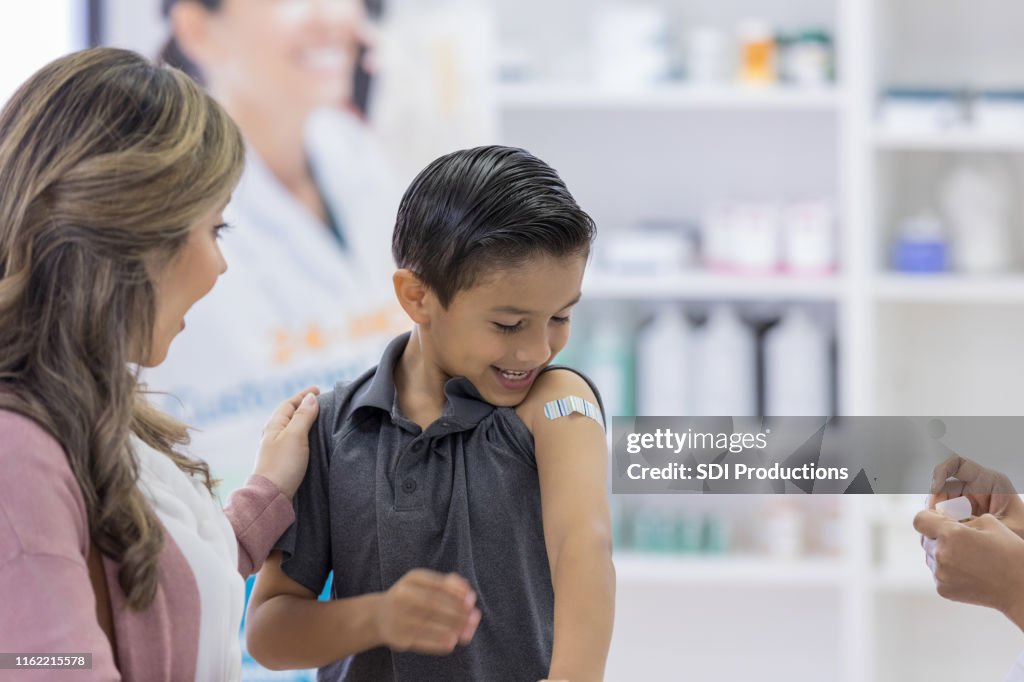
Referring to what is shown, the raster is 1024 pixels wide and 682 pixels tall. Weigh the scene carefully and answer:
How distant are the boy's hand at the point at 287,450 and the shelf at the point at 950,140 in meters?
1.65

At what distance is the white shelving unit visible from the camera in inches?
94.3

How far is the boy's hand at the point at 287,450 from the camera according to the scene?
3.48ft

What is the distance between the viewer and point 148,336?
0.93m

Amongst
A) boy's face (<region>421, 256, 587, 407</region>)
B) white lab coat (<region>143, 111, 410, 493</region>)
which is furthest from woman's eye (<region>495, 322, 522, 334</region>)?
white lab coat (<region>143, 111, 410, 493</region>)

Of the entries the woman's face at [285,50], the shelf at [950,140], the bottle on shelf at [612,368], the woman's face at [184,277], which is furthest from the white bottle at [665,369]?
the woman's face at [184,277]

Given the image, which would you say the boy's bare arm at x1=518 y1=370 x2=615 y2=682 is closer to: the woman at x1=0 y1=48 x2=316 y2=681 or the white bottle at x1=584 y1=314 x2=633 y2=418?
the woman at x1=0 y1=48 x2=316 y2=681

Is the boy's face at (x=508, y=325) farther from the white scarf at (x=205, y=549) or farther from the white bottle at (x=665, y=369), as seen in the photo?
the white bottle at (x=665, y=369)

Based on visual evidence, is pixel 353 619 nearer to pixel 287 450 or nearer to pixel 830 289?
pixel 287 450

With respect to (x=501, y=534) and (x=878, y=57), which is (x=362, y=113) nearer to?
(x=878, y=57)

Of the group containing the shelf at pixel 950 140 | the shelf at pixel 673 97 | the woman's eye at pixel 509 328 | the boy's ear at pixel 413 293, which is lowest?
the woman's eye at pixel 509 328

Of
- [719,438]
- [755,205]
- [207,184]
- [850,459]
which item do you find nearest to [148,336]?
[207,184]

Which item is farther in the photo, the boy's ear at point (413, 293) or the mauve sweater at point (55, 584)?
the boy's ear at point (413, 293)

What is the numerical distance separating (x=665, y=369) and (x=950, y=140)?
2.47 feet

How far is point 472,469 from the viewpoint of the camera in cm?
105
